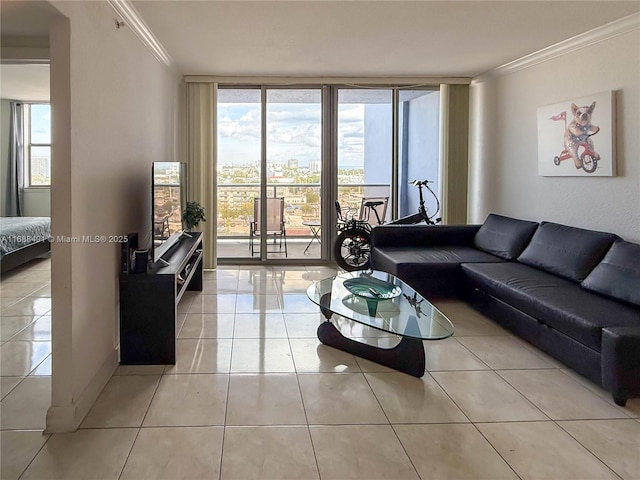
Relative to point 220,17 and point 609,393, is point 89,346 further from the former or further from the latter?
point 609,393

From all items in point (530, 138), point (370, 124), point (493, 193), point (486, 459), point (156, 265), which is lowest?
point (486, 459)

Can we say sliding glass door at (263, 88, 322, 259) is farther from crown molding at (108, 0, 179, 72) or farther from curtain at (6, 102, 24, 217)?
curtain at (6, 102, 24, 217)

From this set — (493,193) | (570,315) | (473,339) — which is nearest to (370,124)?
(493,193)

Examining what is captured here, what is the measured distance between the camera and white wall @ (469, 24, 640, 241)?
12.1 feet

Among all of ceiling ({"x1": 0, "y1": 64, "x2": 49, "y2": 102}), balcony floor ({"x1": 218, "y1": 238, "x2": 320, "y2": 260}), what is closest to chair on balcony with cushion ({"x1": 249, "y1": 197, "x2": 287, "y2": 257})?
balcony floor ({"x1": 218, "y1": 238, "x2": 320, "y2": 260})

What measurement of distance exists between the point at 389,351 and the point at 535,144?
10.2 feet

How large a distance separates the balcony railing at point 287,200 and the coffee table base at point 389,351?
324cm

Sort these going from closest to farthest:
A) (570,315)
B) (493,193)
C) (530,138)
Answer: (570,315), (530,138), (493,193)

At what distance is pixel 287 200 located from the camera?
21.3 ft

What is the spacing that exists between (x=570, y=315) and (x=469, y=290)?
56.6 inches

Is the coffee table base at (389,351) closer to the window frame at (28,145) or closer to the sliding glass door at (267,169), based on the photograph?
the sliding glass door at (267,169)

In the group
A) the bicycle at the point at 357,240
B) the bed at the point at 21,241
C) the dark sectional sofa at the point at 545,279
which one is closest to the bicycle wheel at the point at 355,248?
the bicycle at the point at 357,240

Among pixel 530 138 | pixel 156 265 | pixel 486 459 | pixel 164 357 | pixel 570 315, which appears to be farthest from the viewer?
pixel 530 138

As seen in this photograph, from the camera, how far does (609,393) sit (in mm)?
2686
